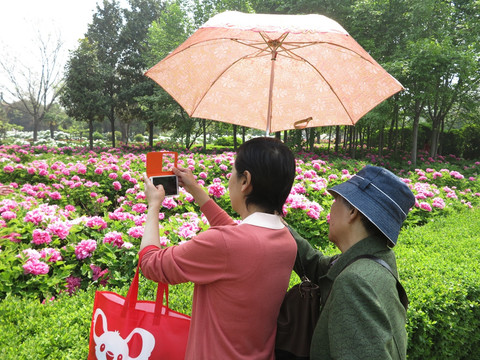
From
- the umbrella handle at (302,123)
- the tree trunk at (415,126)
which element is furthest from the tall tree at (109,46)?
the umbrella handle at (302,123)

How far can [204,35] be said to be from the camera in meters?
1.72

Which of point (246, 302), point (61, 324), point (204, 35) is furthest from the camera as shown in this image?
point (61, 324)

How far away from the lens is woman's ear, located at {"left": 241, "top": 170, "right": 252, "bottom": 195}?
126cm

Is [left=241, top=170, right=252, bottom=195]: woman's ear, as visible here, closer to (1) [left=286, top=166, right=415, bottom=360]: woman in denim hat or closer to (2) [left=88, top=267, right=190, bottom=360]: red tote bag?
(1) [left=286, top=166, right=415, bottom=360]: woman in denim hat

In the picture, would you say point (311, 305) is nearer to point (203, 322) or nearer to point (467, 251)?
point (203, 322)

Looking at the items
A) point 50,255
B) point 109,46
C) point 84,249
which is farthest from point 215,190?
point 109,46

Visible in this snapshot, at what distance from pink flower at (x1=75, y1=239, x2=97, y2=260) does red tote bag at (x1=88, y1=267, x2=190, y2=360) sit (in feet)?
6.27

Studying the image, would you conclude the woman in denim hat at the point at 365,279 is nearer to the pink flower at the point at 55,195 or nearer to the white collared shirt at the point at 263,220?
the white collared shirt at the point at 263,220

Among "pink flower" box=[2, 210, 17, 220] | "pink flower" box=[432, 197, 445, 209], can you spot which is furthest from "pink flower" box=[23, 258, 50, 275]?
"pink flower" box=[432, 197, 445, 209]

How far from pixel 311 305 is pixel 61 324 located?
174 cm

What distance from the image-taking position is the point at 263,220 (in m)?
1.24

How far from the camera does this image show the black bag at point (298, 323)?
1277 millimetres

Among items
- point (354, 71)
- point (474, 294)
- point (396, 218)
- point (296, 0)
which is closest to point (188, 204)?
point (354, 71)

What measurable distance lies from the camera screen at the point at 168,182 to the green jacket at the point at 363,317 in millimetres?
845
